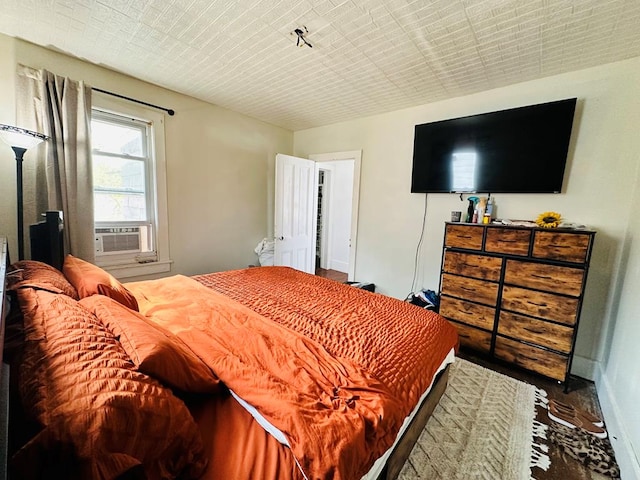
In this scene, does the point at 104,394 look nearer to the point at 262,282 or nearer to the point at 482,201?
the point at 262,282

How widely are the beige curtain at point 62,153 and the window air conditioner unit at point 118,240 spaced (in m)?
0.25

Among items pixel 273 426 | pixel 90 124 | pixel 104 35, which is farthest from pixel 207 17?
pixel 273 426

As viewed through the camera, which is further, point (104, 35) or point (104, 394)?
point (104, 35)

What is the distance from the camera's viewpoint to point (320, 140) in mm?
3936

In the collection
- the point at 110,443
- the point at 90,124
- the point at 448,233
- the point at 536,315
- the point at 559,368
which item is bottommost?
the point at 559,368

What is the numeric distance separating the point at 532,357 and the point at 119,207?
399 cm

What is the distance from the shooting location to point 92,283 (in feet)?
4.23

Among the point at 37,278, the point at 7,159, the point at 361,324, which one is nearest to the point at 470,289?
the point at 361,324

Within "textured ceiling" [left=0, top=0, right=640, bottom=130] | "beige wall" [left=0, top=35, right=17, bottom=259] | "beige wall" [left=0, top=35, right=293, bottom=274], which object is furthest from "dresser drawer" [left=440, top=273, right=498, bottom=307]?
"beige wall" [left=0, top=35, right=17, bottom=259]

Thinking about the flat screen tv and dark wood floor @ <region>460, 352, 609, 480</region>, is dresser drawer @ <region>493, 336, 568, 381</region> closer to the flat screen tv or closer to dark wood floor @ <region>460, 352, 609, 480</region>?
dark wood floor @ <region>460, 352, 609, 480</region>

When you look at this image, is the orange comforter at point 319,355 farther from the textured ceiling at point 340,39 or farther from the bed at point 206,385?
the textured ceiling at point 340,39

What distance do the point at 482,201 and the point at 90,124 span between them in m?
3.65

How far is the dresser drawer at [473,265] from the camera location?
7.39 ft

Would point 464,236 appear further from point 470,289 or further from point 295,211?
point 295,211
